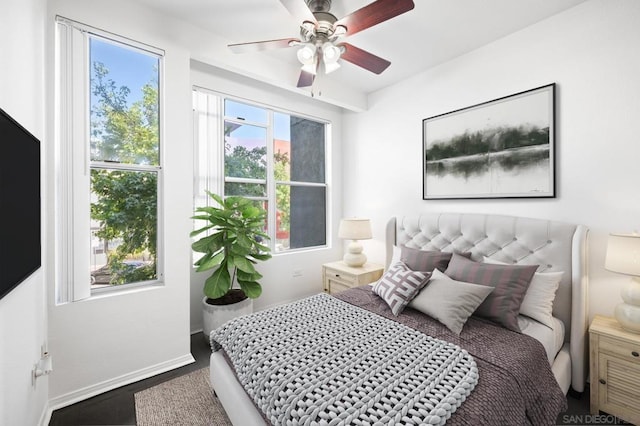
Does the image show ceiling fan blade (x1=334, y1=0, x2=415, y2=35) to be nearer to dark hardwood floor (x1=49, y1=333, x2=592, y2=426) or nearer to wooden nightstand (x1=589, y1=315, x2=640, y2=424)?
wooden nightstand (x1=589, y1=315, x2=640, y2=424)

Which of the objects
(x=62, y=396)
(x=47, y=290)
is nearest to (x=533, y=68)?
(x=47, y=290)

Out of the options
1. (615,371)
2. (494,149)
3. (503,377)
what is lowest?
(615,371)

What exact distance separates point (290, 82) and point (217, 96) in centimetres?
80

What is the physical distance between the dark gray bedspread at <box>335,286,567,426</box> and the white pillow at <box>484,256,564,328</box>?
33cm

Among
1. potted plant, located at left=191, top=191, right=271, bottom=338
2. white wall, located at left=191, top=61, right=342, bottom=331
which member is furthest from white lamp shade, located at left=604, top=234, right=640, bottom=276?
white wall, located at left=191, top=61, right=342, bottom=331

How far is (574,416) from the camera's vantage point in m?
1.79

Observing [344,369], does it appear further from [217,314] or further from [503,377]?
[217,314]

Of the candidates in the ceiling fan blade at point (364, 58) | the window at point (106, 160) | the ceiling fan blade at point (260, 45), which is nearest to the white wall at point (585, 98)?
the ceiling fan blade at point (364, 58)

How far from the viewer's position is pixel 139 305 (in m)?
2.19

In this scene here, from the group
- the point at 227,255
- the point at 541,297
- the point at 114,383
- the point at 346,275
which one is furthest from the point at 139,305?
the point at 541,297

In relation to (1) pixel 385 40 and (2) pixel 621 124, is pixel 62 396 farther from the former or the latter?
(2) pixel 621 124

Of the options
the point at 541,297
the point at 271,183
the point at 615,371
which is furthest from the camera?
the point at 271,183

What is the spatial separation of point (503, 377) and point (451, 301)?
1.91 ft

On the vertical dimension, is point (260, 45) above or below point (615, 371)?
above
